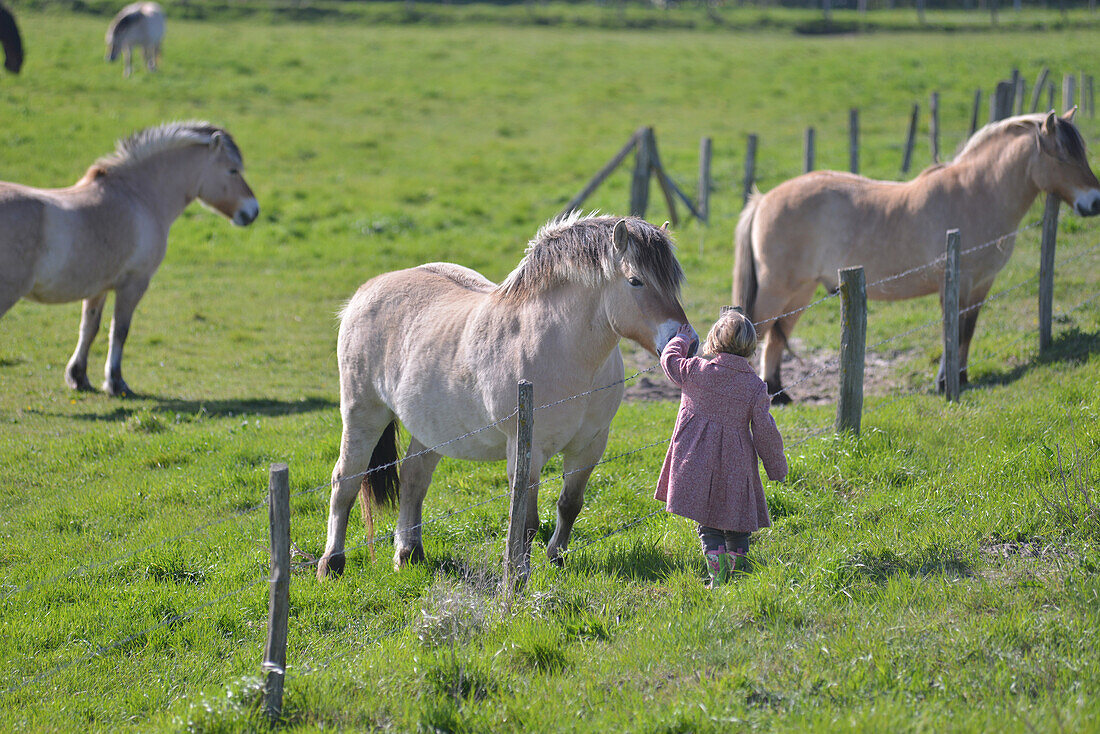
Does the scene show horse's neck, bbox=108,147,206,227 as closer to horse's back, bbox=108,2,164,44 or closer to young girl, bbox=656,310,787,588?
young girl, bbox=656,310,787,588

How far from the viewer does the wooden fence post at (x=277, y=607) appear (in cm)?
365

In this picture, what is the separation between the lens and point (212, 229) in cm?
1580

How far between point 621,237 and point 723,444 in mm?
1169

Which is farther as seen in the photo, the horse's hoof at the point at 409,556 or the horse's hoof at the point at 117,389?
the horse's hoof at the point at 117,389

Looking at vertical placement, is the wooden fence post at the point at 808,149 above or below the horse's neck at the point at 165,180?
above

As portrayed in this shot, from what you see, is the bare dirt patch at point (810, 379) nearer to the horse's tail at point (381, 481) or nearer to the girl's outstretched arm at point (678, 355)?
the horse's tail at point (381, 481)

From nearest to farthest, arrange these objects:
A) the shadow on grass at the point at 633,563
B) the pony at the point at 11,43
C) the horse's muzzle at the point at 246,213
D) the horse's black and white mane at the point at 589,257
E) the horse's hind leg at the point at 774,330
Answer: the horse's black and white mane at the point at 589,257 → the shadow on grass at the point at 633,563 → the horse's hind leg at the point at 774,330 → the horse's muzzle at the point at 246,213 → the pony at the point at 11,43

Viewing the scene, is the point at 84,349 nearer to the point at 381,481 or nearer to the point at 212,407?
the point at 212,407

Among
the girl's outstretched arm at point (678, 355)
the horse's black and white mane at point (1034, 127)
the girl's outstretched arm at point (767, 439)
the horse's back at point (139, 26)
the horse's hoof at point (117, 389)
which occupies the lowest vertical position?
the horse's hoof at point (117, 389)

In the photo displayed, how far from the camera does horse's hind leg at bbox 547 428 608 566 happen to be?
200 inches

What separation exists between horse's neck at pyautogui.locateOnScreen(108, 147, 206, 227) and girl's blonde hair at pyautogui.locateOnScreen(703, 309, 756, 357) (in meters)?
7.70

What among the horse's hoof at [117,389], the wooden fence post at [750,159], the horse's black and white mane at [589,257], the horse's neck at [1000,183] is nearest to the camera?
the horse's black and white mane at [589,257]

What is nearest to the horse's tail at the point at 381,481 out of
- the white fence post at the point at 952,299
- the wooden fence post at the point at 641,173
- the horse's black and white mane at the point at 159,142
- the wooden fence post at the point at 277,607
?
the wooden fence post at the point at 277,607

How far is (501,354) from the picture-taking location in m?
4.97
